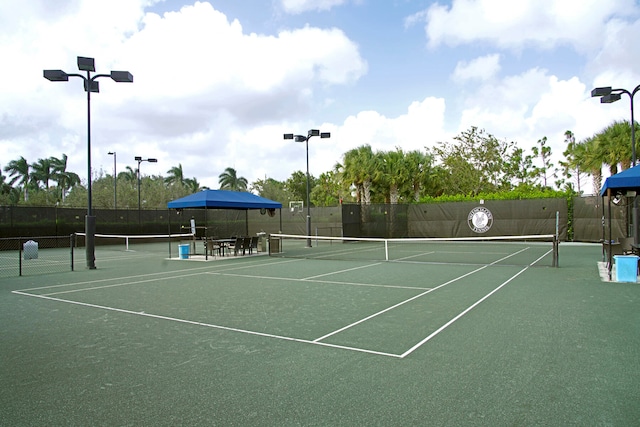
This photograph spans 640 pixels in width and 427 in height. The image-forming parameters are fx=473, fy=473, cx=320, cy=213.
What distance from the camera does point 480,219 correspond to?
26844mm

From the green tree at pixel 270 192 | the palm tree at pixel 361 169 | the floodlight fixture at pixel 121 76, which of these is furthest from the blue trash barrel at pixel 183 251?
the green tree at pixel 270 192

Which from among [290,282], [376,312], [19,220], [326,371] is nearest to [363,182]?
[19,220]

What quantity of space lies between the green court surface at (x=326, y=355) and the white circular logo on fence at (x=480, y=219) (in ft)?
55.1

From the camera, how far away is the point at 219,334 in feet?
20.0

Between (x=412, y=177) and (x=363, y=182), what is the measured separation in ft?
13.4

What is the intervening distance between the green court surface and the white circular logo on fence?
1681cm

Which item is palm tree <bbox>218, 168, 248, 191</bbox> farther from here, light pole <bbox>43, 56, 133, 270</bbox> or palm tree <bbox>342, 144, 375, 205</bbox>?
light pole <bbox>43, 56, 133, 270</bbox>

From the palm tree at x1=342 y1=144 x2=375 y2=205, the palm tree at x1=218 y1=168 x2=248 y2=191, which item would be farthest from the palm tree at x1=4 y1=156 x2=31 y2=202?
the palm tree at x1=342 y1=144 x2=375 y2=205

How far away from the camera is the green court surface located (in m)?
3.67

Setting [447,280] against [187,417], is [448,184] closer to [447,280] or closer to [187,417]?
[447,280]

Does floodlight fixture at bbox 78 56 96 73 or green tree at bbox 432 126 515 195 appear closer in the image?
floodlight fixture at bbox 78 56 96 73

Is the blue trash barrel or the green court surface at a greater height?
the blue trash barrel

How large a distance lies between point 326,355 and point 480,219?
23545 millimetres

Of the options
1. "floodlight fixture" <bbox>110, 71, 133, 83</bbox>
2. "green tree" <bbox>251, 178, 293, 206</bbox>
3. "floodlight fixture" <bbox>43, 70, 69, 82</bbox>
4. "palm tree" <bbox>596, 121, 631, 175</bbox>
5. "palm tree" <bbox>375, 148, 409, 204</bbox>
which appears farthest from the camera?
"green tree" <bbox>251, 178, 293, 206</bbox>
